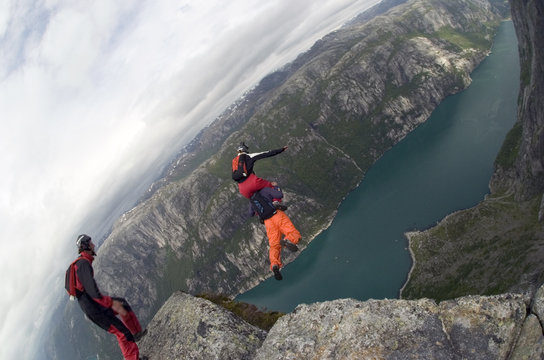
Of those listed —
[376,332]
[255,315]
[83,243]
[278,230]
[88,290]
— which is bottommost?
[376,332]

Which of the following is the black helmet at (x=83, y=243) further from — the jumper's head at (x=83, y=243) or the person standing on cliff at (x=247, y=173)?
the person standing on cliff at (x=247, y=173)

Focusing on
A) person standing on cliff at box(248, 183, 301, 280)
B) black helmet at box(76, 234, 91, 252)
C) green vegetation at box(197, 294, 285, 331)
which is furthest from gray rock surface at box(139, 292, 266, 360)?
black helmet at box(76, 234, 91, 252)

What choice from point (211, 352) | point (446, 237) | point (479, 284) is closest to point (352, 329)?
point (211, 352)

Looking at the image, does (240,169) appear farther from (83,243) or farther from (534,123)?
(534,123)

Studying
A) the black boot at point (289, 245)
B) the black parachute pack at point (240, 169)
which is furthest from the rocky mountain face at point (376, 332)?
the black parachute pack at point (240, 169)

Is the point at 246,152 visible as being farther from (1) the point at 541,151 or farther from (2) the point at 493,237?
(1) the point at 541,151

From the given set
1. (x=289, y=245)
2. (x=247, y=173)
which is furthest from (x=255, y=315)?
(x=247, y=173)

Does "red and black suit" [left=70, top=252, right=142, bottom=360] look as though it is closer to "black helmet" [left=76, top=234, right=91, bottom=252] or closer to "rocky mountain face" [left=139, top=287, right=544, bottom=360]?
"black helmet" [left=76, top=234, right=91, bottom=252]
